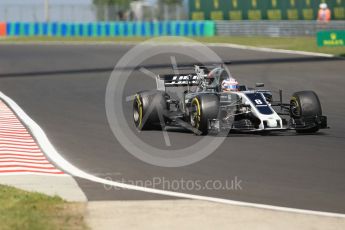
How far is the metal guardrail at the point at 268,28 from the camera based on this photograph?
2021 inches

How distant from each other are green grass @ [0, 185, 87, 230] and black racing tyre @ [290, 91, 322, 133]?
623 centimetres

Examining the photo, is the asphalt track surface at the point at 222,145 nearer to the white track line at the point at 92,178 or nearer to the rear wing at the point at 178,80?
the white track line at the point at 92,178

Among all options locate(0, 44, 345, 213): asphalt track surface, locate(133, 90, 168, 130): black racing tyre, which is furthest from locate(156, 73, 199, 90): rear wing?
locate(0, 44, 345, 213): asphalt track surface

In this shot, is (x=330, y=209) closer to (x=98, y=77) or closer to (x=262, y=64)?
(x=98, y=77)

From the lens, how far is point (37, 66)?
108 feet

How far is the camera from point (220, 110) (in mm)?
14328

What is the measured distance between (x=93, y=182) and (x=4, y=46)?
37.4m

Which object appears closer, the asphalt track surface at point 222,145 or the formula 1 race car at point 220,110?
the asphalt track surface at point 222,145

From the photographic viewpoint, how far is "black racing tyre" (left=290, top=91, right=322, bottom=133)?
14.6 meters

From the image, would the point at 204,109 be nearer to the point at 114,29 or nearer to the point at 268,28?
the point at 268,28

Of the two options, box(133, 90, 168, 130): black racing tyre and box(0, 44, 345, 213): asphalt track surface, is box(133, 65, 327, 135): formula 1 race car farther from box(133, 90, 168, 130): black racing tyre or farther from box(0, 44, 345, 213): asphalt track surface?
box(0, 44, 345, 213): asphalt track surface

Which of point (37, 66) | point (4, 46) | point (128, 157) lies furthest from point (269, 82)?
point (4, 46)

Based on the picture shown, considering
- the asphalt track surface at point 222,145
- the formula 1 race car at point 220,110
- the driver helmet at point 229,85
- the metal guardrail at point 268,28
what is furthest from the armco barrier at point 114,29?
the driver helmet at point 229,85

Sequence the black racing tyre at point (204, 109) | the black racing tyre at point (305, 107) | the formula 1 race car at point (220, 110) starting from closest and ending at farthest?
the black racing tyre at point (204, 109), the formula 1 race car at point (220, 110), the black racing tyre at point (305, 107)
